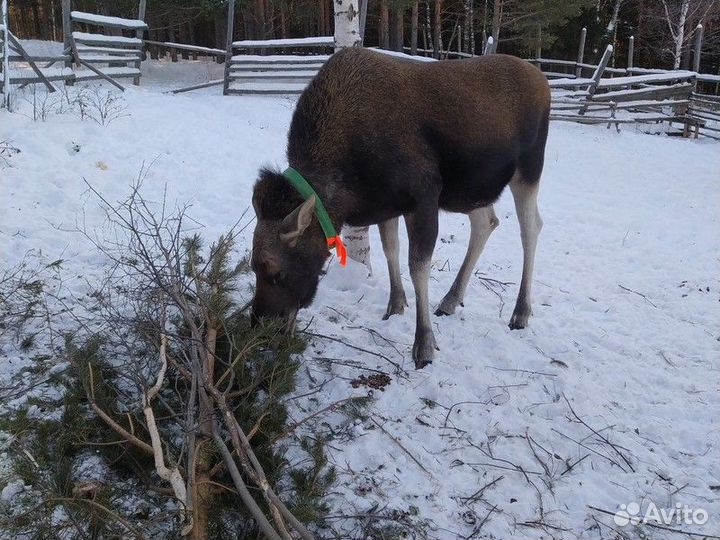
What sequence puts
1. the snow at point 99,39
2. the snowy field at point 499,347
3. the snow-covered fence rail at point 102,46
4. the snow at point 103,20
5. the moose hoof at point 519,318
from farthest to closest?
the snow at point 99,39 < the snow at point 103,20 < the snow-covered fence rail at point 102,46 < the moose hoof at point 519,318 < the snowy field at point 499,347

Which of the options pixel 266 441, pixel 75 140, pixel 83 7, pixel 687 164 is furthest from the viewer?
pixel 83 7

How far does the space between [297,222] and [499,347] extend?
1.98 metres

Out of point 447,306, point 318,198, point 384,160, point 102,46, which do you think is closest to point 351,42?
point 384,160

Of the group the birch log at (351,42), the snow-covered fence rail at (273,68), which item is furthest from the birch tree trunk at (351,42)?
the snow-covered fence rail at (273,68)

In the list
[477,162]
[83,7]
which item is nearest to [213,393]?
[477,162]

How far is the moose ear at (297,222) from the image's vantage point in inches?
139

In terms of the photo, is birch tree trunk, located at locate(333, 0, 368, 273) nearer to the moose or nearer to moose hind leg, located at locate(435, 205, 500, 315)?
moose hind leg, located at locate(435, 205, 500, 315)

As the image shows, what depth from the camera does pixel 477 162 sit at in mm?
4477

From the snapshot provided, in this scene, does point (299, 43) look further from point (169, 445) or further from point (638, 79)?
point (169, 445)

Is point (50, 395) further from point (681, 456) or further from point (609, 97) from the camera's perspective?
point (609, 97)

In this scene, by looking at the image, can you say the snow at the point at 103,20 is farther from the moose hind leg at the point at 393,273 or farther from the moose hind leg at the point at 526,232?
the moose hind leg at the point at 526,232

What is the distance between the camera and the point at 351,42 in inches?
229

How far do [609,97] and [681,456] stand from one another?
52.3 ft

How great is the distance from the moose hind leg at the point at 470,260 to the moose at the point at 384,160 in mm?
665
